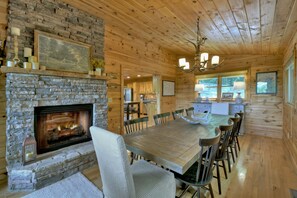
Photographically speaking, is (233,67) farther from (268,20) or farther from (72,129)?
(72,129)

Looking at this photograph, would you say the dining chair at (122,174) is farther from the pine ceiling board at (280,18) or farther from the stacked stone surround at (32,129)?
the pine ceiling board at (280,18)

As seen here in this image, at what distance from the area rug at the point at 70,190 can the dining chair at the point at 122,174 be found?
745 mm

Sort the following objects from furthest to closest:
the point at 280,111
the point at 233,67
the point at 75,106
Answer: the point at 233,67 < the point at 280,111 < the point at 75,106

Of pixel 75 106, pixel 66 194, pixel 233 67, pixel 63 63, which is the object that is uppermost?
pixel 233 67

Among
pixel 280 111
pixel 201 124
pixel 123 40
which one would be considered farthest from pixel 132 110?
→ pixel 280 111

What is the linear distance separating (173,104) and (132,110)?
2.27 meters

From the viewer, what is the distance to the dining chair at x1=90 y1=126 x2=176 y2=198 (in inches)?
43.8

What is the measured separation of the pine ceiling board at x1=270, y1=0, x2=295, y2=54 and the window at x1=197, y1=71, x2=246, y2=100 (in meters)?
2.00

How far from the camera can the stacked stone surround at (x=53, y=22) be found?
2180 mm

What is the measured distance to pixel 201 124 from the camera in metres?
2.65

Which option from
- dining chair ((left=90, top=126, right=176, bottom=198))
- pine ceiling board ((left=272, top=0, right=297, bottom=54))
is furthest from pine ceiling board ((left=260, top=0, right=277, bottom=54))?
dining chair ((left=90, top=126, right=176, bottom=198))

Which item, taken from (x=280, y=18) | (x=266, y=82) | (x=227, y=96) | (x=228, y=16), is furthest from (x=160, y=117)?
(x=266, y=82)

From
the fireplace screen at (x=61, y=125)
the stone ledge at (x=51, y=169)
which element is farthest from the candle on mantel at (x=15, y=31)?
the stone ledge at (x=51, y=169)

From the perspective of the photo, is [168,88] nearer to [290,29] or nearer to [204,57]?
[204,57]
